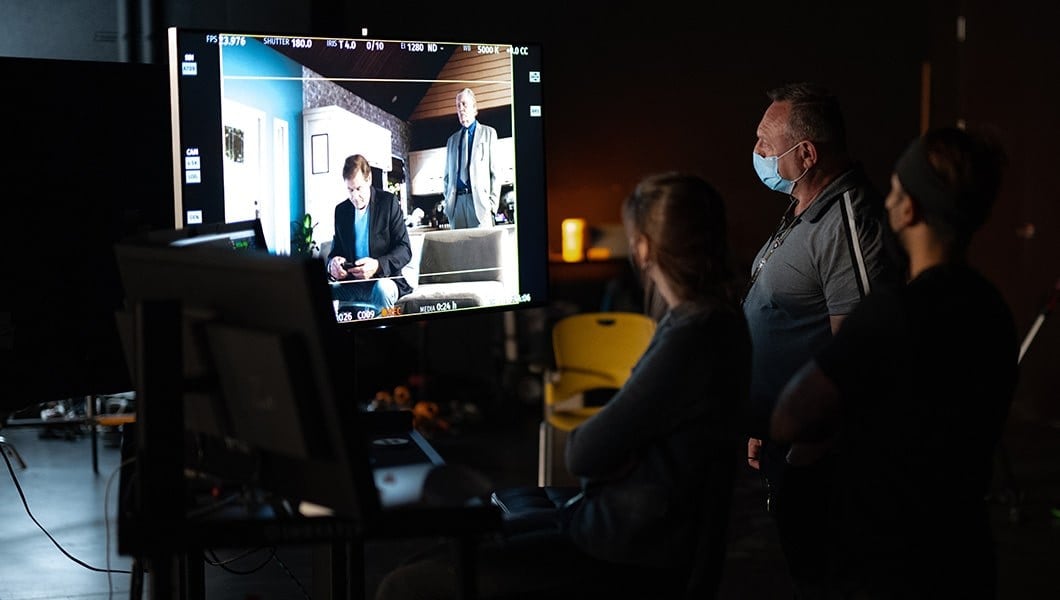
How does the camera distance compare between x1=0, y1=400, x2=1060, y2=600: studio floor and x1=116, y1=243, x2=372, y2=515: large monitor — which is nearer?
x1=116, y1=243, x2=372, y2=515: large monitor

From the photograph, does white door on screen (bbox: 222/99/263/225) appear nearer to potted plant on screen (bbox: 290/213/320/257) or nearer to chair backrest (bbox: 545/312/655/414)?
potted plant on screen (bbox: 290/213/320/257)

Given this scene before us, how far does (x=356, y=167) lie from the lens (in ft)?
10.2

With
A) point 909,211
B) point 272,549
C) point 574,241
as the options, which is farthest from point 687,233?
point 574,241

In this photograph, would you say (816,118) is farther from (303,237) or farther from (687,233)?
(303,237)

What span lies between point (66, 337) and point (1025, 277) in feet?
20.0

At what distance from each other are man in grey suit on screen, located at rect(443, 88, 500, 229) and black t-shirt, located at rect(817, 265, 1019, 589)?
1492 mm

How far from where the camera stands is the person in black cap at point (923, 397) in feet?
6.40

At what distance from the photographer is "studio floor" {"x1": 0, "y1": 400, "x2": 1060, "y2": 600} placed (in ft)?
13.6

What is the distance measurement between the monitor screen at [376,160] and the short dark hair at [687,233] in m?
1.15

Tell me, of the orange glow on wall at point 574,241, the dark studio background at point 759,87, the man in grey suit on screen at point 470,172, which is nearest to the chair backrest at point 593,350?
the orange glow on wall at point 574,241

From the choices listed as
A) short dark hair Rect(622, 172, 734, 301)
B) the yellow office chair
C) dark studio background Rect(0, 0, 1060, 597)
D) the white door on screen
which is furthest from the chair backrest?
short dark hair Rect(622, 172, 734, 301)

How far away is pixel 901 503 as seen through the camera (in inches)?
79.2

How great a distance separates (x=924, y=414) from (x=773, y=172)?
1311mm

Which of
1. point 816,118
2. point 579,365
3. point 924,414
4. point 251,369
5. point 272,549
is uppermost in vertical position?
point 816,118
